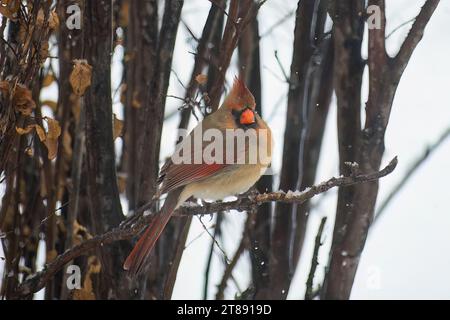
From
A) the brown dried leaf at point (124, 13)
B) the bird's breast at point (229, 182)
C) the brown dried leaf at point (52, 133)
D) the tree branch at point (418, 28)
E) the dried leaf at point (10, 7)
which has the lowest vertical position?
the brown dried leaf at point (52, 133)

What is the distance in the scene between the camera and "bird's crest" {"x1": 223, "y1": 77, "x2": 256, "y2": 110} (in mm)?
2918

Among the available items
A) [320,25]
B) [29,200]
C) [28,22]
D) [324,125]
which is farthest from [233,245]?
[28,22]

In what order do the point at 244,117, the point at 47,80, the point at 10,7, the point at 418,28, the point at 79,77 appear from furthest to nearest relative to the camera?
the point at 47,80 < the point at 244,117 < the point at 418,28 < the point at 79,77 < the point at 10,7

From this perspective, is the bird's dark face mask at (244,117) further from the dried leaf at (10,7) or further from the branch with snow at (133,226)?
the dried leaf at (10,7)

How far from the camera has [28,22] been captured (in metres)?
2.41

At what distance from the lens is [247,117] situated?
296cm

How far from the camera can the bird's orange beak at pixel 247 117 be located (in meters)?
2.95

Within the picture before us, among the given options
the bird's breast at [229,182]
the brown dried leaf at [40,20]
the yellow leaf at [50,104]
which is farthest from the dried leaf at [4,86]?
the yellow leaf at [50,104]

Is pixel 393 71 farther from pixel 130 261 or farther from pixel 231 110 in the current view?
pixel 130 261

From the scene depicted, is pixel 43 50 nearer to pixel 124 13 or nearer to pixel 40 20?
pixel 40 20

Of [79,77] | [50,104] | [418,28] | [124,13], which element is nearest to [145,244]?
[79,77]

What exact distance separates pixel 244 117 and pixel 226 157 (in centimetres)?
16

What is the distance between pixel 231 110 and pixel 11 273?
1.03 meters

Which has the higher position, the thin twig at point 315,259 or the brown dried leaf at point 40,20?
the brown dried leaf at point 40,20
